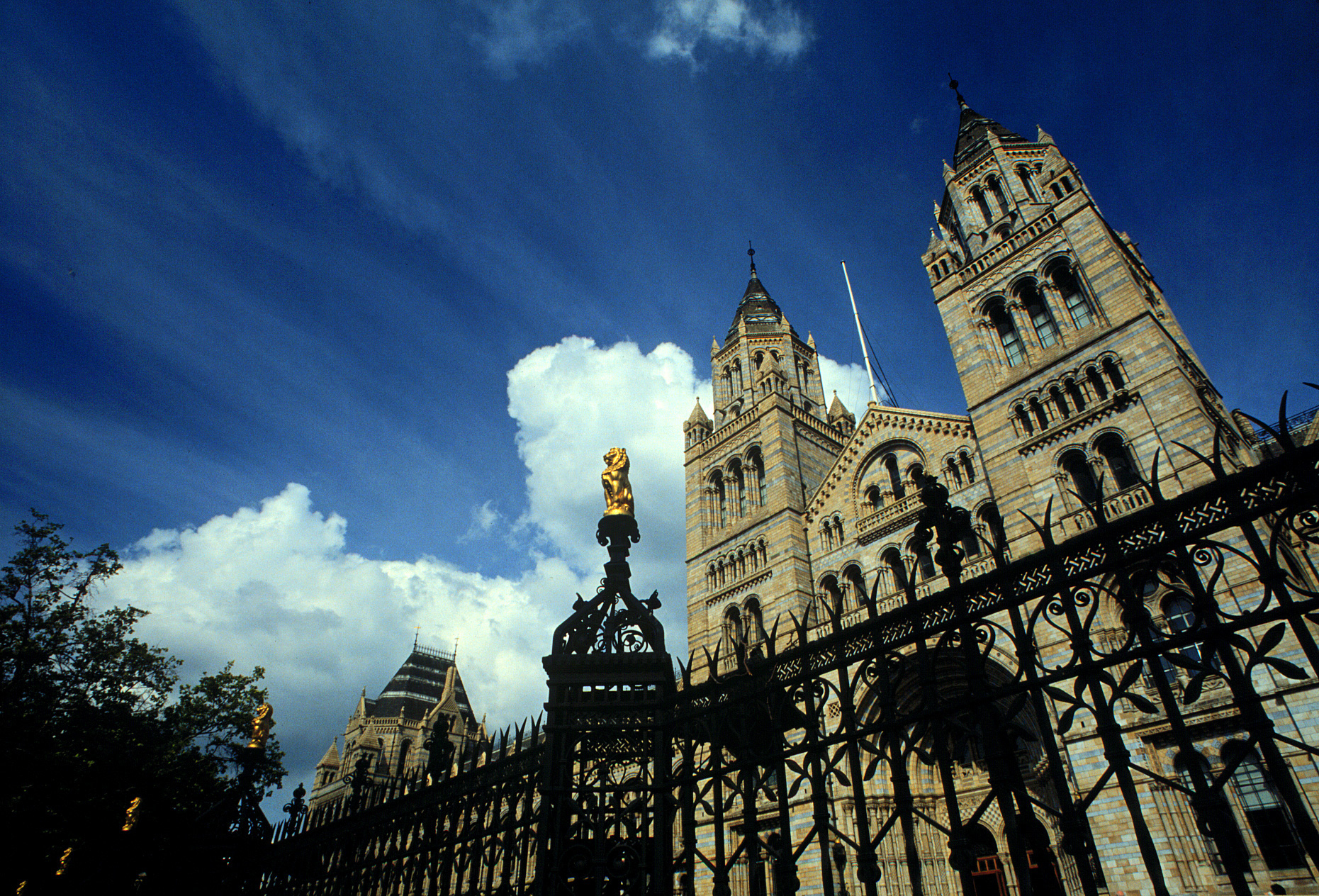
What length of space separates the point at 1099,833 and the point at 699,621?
50.7 feet

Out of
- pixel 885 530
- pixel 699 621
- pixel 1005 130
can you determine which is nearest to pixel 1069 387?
pixel 885 530

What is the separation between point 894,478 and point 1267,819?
13.6 meters

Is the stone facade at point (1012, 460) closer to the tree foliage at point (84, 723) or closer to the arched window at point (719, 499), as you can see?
the arched window at point (719, 499)

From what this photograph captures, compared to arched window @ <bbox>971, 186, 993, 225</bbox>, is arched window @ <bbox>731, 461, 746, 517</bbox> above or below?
below

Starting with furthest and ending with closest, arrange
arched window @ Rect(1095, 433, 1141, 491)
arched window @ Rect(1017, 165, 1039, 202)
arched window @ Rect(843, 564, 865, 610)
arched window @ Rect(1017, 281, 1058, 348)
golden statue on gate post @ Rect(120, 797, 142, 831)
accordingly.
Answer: arched window @ Rect(1017, 165, 1039, 202) < arched window @ Rect(843, 564, 865, 610) < arched window @ Rect(1017, 281, 1058, 348) < arched window @ Rect(1095, 433, 1141, 491) < golden statue on gate post @ Rect(120, 797, 142, 831)

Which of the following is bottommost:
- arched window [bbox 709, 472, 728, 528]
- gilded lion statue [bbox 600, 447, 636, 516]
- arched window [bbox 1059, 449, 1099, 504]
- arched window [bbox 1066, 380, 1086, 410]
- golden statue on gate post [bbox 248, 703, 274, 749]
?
golden statue on gate post [bbox 248, 703, 274, 749]

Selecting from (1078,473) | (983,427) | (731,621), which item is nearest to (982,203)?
(983,427)

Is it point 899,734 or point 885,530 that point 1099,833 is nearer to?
point 885,530

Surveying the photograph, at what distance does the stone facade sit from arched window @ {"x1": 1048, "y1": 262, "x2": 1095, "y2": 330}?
77 millimetres

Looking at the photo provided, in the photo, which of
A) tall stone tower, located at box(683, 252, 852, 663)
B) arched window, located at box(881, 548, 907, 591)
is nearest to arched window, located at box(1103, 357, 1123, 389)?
arched window, located at box(881, 548, 907, 591)

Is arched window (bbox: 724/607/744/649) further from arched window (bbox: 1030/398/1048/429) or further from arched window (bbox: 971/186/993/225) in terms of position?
arched window (bbox: 971/186/993/225)

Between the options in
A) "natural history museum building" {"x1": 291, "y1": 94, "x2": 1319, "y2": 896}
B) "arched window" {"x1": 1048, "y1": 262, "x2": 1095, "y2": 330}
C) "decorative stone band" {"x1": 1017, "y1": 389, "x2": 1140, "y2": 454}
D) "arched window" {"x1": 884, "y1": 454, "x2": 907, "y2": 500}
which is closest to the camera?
"natural history museum building" {"x1": 291, "y1": 94, "x2": 1319, "y2": 896}

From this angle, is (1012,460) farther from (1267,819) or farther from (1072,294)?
(1267,819)

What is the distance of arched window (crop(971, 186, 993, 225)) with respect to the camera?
25.4 m
